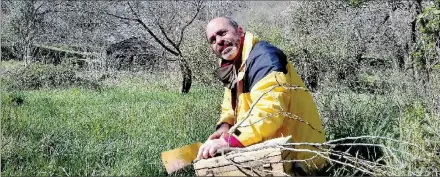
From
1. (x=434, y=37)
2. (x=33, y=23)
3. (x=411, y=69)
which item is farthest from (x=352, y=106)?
(x=33, y=23)

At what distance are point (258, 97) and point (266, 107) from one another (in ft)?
0.28

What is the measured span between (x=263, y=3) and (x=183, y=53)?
78.1 feet

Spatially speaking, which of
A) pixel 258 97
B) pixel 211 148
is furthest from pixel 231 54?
pixel 211 148

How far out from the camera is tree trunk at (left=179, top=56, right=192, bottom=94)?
15.7m

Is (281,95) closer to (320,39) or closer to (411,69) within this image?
(411,69)

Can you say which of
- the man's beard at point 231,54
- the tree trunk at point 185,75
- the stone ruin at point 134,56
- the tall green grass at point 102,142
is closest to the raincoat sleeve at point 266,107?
the man's beard at point 231,54

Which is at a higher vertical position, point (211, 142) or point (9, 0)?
point (9, 0)

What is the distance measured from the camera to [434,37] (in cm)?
572

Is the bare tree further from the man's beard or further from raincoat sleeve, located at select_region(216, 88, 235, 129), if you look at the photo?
the man's beard

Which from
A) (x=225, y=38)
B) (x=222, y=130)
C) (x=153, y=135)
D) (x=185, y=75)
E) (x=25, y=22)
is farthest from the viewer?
(x=25, y=22)

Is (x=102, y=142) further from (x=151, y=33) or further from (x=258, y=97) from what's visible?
(x=151, y=33)

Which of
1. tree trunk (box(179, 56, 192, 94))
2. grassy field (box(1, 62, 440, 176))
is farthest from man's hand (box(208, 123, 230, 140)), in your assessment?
tree trunk (box(179, 56, 192, 94))

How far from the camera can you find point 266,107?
322 centimetres

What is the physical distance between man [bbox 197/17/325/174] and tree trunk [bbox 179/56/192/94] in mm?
11483
